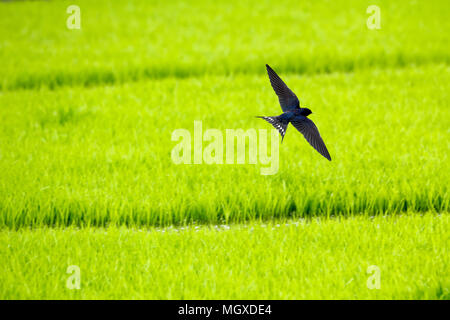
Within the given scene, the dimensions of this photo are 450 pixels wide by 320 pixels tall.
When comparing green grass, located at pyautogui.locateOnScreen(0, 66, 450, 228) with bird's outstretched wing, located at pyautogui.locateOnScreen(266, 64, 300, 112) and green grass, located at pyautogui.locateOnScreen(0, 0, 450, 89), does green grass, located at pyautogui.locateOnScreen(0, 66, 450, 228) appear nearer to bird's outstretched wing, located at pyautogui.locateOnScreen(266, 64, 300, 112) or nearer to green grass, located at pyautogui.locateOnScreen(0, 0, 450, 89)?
green grass, located at pyautogui.locateOnScreen(0, 0, 450, 89)

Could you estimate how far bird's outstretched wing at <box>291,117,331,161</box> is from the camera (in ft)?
9.75

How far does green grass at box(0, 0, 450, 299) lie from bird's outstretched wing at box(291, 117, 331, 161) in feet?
2.26

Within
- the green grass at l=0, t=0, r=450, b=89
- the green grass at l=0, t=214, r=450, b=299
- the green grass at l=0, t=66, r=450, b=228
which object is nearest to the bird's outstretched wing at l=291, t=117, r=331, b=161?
the green grass at l=0, t=214, r=450, b=299

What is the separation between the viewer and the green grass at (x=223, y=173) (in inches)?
114

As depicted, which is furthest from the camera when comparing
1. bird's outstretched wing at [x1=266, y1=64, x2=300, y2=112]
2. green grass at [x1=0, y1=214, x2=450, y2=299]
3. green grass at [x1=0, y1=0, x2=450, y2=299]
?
bird's outstretched wing at [x1=266, y1=64, x2=300, y2=112]

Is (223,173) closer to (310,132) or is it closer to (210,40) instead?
(310,132)

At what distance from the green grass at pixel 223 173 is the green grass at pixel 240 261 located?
13 mm

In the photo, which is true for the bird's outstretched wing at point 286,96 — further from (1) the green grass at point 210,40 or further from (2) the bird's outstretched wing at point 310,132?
(1) the green grass at point 210,40

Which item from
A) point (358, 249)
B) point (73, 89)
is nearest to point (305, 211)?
point (358, 249)

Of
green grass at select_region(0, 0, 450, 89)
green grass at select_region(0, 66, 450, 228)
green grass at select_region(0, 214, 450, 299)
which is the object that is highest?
green grass at select_region(0, 0, 450, 89)

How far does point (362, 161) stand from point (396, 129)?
87 cm

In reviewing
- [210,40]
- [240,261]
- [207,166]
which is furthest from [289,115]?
[210,40]

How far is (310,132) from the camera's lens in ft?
10.2
